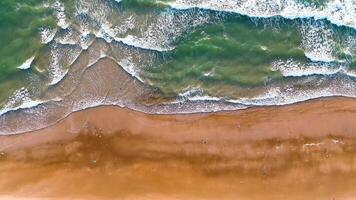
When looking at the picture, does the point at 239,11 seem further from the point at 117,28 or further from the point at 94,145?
the point at 94,145

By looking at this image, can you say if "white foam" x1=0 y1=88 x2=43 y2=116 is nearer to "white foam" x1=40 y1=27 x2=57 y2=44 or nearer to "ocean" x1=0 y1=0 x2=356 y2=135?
"ocean" x1=0 y1=0 x2=356 y2=135

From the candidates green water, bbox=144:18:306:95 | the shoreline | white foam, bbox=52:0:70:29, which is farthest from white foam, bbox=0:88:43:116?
green water, bbox=144:18:306:95

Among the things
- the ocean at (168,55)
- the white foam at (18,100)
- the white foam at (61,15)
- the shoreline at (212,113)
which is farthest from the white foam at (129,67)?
the white foam at (18,100)


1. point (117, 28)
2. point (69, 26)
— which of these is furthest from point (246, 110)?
point (69, 26)

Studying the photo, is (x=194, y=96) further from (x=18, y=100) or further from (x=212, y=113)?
(x=18, y=100)

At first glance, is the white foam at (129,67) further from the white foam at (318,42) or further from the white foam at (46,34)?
the white foam at (318,42)

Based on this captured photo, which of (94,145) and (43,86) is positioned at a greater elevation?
(43,86)

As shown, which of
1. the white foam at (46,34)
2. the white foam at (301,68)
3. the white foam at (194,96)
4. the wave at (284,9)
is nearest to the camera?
the wave at (284,9)

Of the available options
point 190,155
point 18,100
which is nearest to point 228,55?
point 190,155
